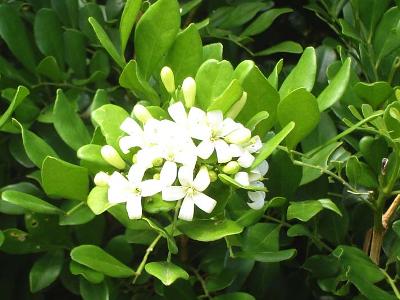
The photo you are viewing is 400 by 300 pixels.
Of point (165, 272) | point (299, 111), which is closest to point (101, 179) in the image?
point (165, 272)

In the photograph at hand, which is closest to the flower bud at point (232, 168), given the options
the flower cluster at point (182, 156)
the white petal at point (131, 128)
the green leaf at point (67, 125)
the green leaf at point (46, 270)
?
the flower cluster at point (182, 156)

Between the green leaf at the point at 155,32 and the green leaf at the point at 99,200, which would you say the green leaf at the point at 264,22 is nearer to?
the green leaf at the point at 155,32

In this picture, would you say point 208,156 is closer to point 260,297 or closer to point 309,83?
point 309,83

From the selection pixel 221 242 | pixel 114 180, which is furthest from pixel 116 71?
pixel 114 180

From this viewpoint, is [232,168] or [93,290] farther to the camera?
[93,290]

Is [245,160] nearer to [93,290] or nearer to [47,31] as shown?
[93,290]

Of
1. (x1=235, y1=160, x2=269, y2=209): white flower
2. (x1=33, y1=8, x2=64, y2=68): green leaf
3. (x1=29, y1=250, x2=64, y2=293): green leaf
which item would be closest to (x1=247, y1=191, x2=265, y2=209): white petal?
(x1=235, y1=160, x2=269, y2=209): white flower

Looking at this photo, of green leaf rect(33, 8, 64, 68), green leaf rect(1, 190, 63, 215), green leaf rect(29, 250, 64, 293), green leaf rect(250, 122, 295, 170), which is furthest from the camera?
green leaf rect(33, 8, 64, 68)

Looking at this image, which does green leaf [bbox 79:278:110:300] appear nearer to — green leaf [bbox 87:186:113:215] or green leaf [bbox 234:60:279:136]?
green leaf [bbox 87:186:113:215]
